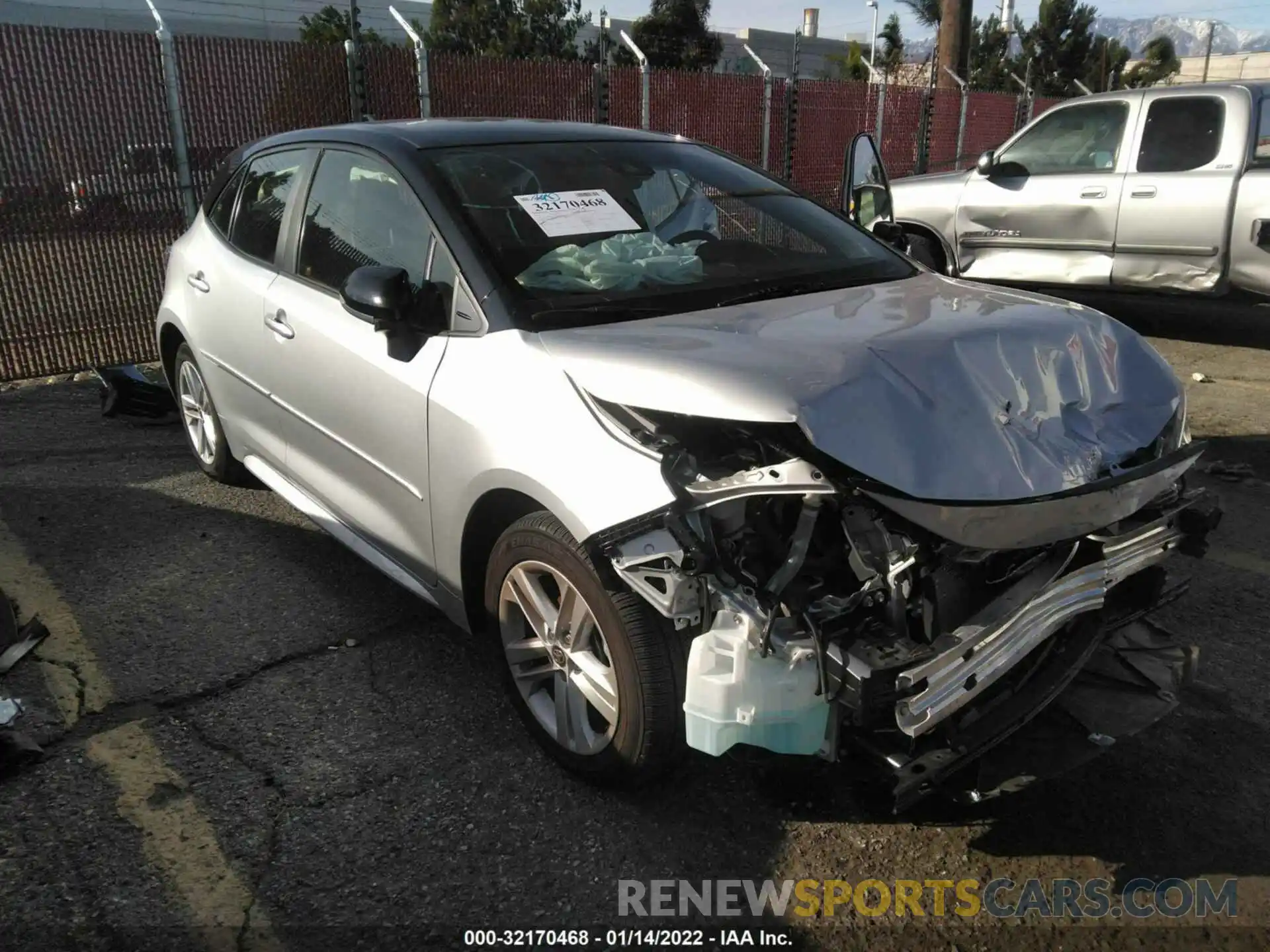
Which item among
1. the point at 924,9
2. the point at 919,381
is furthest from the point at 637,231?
the point at 924,9

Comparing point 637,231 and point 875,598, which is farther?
point 637,231

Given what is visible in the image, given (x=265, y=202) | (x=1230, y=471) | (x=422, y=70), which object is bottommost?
(x=1230, y=471)

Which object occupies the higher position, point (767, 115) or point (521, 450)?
point (767, 115)

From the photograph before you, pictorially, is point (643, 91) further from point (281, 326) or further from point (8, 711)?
point (8, 711)

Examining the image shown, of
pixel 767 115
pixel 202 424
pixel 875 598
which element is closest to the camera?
pixel 875 598

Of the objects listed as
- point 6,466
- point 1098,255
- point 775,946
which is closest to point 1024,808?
point 775,946

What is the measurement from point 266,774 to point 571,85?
8.96m

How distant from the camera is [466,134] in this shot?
→ 136 inches

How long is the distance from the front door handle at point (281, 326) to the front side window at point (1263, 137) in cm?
676

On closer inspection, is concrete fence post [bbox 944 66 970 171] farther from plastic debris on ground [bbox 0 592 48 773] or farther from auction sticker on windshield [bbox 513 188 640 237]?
plastic debris on ground [bbox 0 592 48 773]

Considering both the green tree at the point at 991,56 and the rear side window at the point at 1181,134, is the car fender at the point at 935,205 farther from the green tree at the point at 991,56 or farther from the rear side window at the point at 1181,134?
the green tree at the point at 991,56

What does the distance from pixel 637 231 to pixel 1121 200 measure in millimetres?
5773

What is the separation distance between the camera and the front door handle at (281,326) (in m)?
3.54

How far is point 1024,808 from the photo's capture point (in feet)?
8.55
